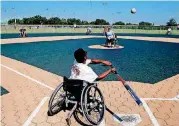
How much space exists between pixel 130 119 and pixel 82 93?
131cm

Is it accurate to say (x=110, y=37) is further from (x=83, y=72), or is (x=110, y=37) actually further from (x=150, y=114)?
(x=83, y=72)

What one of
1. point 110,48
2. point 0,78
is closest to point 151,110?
point 0,78

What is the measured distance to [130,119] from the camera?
190 inches

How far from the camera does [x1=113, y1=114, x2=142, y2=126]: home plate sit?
4.64 m

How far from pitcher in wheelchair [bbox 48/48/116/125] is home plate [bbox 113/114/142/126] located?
536 mm

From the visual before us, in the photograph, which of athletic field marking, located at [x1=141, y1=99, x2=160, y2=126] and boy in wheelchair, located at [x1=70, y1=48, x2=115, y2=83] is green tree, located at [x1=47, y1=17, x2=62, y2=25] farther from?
A: boy in wheelchair, located at [x1=70, y1=48, x2=115, y2=83]

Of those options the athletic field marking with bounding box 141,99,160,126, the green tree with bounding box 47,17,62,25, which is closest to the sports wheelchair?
the athletic field marking with bounding box 141,99,160,126

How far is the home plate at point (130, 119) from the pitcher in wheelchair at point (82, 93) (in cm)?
54

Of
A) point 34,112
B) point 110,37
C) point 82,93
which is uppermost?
point 110,37

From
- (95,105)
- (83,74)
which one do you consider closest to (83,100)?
(95,105)

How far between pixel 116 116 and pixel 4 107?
2.63 meters

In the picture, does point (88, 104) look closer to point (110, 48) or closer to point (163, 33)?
point (110, 48)

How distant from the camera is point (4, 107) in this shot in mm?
5590

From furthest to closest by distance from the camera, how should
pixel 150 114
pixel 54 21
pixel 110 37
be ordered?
pixel 54 21
pixel 110 37
pixel 150 114
